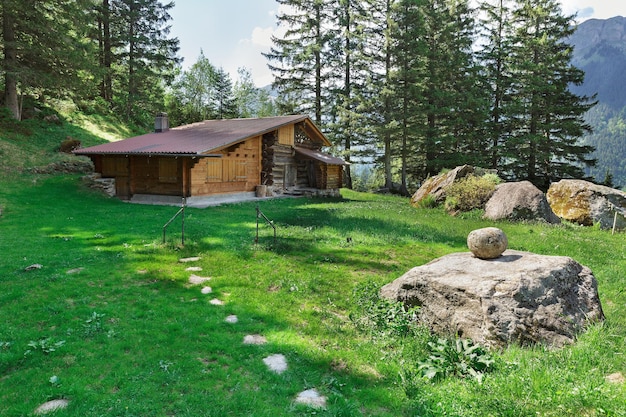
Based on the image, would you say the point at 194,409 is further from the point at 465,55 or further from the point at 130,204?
the point at 465,55

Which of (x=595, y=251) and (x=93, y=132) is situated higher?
(x=93, y=132)

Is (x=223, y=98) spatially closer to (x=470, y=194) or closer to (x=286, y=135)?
(x=286, y=135)

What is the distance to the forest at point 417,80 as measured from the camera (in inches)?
1202

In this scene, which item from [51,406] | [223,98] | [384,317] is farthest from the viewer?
[223,98]

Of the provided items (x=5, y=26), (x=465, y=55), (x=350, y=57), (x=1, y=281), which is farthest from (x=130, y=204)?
(x=465, y=55)

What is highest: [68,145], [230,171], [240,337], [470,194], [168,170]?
[68,145]

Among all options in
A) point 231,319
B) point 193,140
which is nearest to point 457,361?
point 231,319

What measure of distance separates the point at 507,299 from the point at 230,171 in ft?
60.1

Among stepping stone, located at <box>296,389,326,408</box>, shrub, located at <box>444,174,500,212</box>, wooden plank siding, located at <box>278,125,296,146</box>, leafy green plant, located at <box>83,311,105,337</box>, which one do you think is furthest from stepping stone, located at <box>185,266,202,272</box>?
wooden plank siding, located at <box>278,125,296,146</box>

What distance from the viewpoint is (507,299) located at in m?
4.98

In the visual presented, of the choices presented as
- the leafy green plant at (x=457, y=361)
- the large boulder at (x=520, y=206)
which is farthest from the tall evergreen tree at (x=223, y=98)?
the leafy green plant at (x=457, y=361)

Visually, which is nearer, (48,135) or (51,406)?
(51,406)

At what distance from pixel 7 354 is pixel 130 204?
46.9 ft

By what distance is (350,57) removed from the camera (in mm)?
32875
